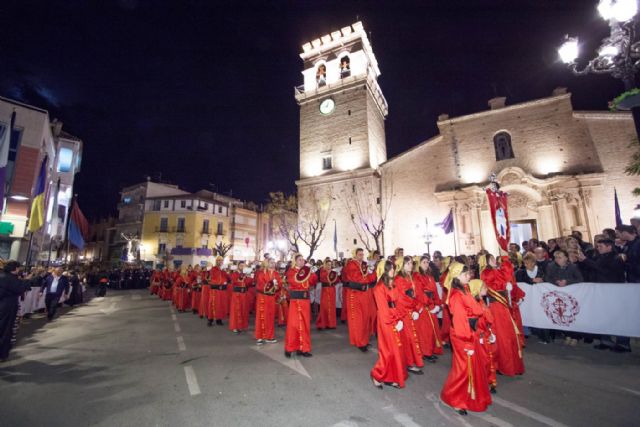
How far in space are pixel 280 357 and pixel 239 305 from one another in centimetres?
330

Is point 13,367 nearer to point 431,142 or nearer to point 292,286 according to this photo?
point 292,286

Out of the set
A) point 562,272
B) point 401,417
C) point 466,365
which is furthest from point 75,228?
point 562,272

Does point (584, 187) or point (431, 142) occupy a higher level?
A: point (431, 142)

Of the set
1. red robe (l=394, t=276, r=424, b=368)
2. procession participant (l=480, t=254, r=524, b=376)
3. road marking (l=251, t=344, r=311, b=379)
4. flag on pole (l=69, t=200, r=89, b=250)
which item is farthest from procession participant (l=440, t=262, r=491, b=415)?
flag on pole (l=69, t=200, r=89, b=250)

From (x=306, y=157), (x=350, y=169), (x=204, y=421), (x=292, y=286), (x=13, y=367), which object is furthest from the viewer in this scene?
(x=306, y=157)

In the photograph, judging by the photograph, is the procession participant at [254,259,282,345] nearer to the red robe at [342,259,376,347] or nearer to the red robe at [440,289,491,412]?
the red robe at [342,259,376,347]

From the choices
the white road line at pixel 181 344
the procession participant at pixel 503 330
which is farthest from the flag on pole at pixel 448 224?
the white road line at pixel 181 344

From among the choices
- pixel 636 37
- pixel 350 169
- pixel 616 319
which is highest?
pixel 350 169

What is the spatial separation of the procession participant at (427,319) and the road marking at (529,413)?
71.7 inches

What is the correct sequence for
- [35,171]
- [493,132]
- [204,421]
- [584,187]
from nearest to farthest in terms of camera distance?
[204,421]
[584,187]
[35,171]
[493,132]

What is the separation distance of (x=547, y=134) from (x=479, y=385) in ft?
74.0

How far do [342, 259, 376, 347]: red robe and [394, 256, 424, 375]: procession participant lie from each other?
147cm

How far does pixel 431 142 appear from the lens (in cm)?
2389

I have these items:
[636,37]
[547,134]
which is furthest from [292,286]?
[547,134]
